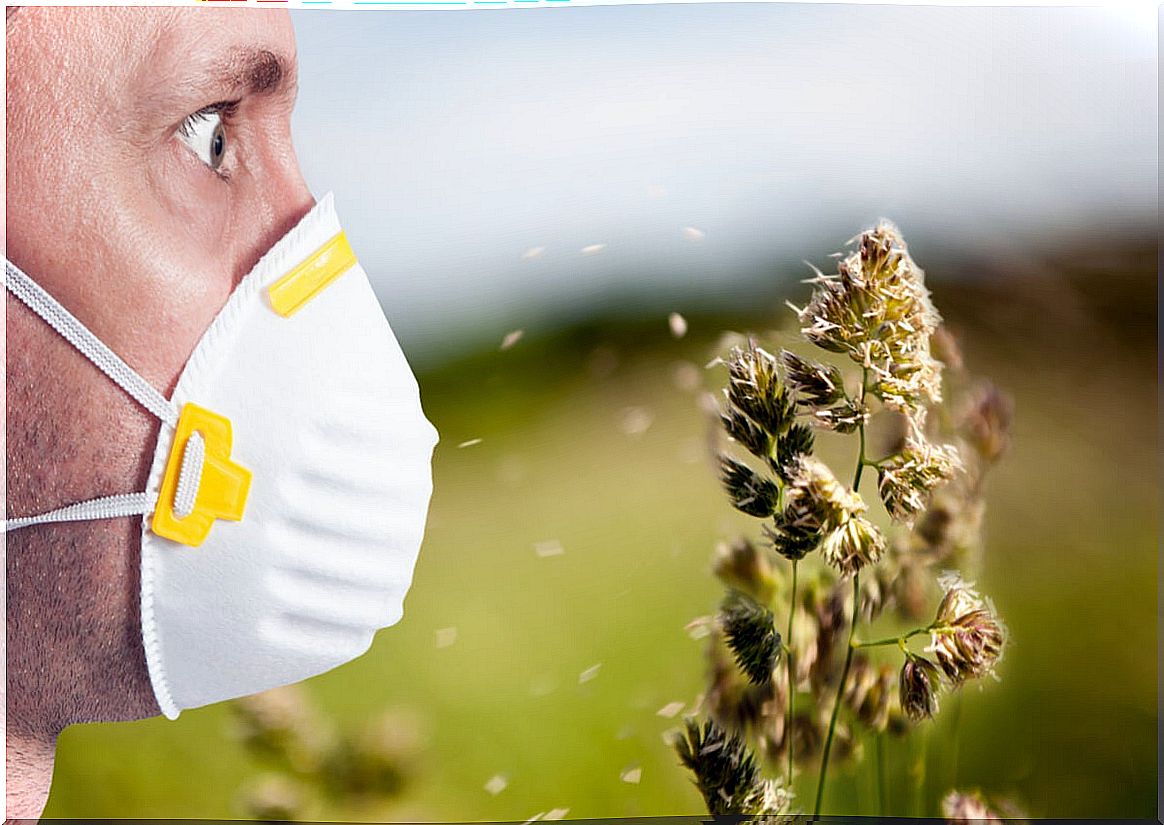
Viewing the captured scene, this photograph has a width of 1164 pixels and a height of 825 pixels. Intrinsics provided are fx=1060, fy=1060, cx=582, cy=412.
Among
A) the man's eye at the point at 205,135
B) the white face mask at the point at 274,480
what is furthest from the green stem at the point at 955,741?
the man's eye at the point at 205,135

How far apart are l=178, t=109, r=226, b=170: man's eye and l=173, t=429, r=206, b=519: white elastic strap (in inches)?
12.7

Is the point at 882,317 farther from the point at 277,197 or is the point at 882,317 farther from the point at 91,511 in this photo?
the point at 91,511

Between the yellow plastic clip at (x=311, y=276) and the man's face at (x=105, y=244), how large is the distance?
2.2 inches

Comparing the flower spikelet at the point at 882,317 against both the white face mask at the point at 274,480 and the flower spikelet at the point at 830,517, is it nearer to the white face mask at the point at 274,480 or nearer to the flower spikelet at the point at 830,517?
the flower spikelet at the point at 830,517

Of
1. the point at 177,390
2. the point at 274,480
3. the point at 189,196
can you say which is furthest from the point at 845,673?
the point at 189,196

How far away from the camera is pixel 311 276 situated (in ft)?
4.31

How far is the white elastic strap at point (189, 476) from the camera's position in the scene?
48.4 inches

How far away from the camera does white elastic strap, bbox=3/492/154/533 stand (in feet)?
3.96

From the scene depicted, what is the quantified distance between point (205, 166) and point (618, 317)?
55 cm

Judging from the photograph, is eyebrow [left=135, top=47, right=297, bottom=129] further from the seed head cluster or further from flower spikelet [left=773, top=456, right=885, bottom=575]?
flower spikelet [left=773, top=456, right=885, bottom=575]

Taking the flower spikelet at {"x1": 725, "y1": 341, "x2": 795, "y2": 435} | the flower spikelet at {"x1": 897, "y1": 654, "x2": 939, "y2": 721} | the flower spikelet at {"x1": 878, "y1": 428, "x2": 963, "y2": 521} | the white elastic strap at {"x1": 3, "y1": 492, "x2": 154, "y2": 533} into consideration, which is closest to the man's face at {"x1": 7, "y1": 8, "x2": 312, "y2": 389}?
the white elastic strap at {"x1": 3, "y1": 492, "x2": 154, "y2": 533}

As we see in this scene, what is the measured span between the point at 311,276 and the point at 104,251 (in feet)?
0.78

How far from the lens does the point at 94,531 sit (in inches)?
47.9

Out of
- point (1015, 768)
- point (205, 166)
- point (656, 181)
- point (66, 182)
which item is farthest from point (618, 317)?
point (1015, 768)
